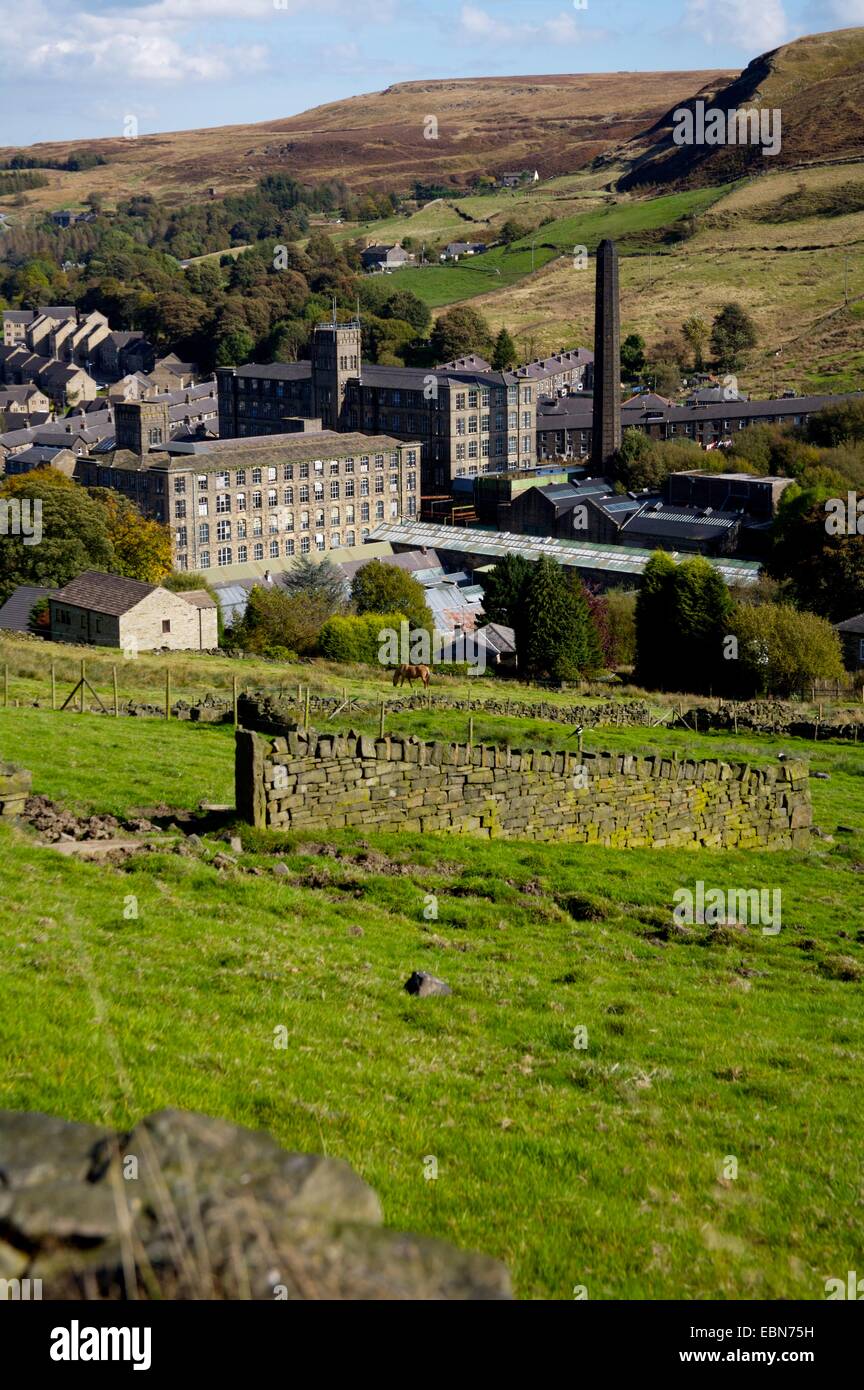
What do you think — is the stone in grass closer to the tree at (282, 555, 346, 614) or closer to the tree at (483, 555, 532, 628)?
the tree at (483, 555, 532, 628)

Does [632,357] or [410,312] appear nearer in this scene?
[632,357]

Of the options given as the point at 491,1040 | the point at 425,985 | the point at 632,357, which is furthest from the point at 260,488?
the point at 491,1040

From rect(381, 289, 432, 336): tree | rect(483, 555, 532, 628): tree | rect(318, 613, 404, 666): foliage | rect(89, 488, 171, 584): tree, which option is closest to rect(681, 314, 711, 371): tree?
rect(381, 289, 432, 336): tree

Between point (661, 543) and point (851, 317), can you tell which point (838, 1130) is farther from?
point (851, 317)

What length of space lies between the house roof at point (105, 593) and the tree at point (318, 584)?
1987 centimetres

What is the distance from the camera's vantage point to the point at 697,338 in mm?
171750

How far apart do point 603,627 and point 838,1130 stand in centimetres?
6429

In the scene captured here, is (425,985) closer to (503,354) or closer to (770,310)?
(503,354)

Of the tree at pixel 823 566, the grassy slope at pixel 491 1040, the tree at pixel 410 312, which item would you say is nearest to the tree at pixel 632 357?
the tree at pixel 410 312

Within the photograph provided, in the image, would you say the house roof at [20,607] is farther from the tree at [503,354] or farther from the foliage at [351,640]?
the tree at [503,354]

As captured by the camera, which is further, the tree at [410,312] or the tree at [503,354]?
the tree at [410,312]

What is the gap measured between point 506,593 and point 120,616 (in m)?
21.8

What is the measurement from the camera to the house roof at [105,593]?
5722 cm

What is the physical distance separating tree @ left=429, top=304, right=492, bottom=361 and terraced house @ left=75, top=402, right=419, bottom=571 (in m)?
42.9
